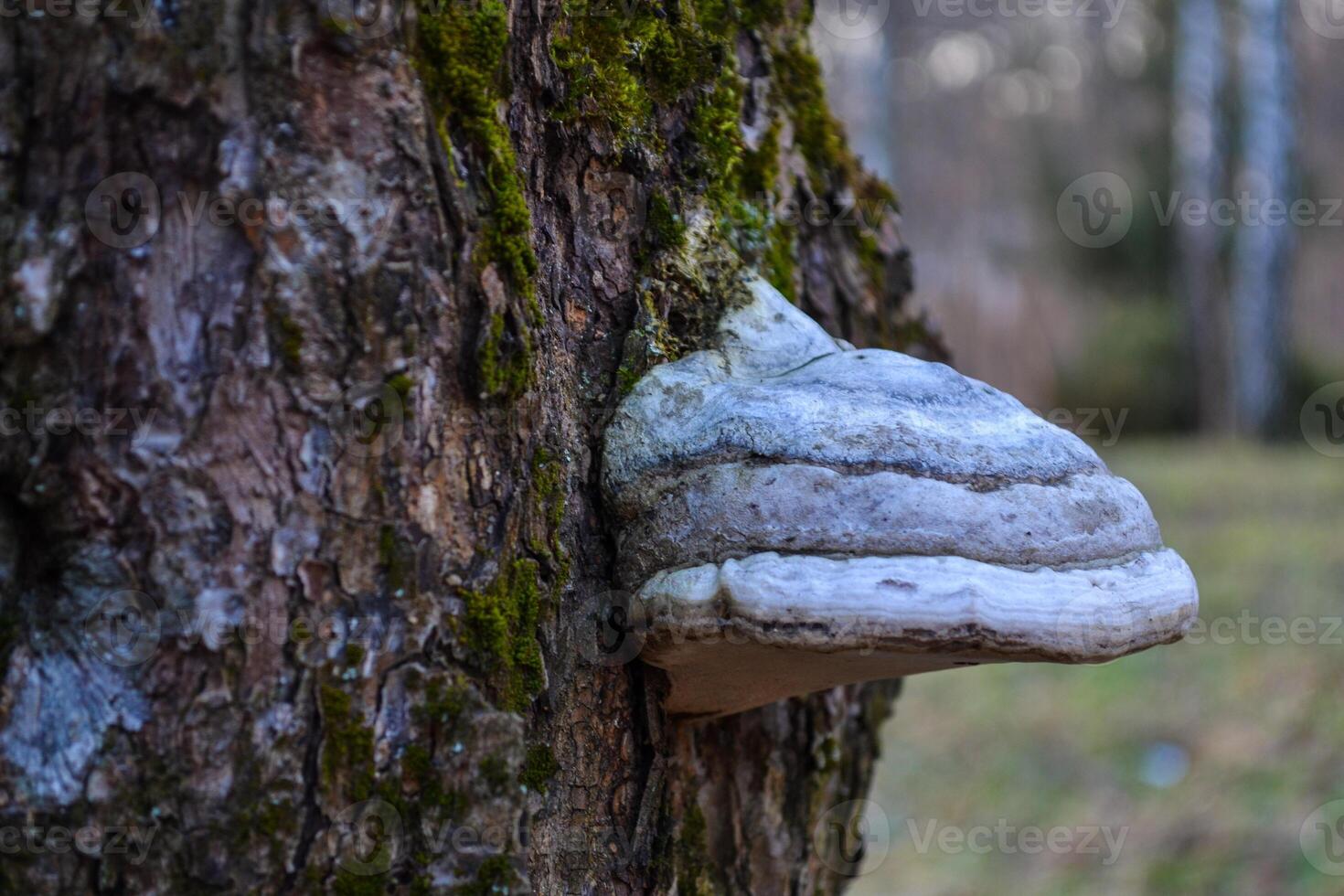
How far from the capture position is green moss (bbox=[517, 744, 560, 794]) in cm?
144

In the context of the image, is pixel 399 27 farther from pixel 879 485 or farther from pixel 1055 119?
pixel 1055 119

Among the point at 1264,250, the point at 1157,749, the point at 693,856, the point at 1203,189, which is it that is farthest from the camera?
the point at 1203,189

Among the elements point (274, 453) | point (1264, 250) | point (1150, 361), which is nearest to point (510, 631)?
point (274, 453)

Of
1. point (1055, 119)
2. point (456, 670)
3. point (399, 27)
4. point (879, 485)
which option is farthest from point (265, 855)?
point (1055, 119)

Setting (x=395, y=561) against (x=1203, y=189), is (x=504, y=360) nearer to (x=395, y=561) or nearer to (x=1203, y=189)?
(x=395, y=561)

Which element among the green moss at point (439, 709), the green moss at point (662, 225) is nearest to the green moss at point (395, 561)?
the green moss at point (439, 709)

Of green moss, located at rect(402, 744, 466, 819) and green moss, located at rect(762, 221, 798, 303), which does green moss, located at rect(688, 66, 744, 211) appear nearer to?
green moss, located at rect(762, 221, 798, 303)

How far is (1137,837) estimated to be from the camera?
4.21m

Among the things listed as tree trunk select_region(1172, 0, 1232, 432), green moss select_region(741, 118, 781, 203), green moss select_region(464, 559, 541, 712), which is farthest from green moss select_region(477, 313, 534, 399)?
tree trunk select_region(1172, 0, 1232, 432)

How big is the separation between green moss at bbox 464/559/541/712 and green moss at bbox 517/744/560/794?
→ 0.07 metres

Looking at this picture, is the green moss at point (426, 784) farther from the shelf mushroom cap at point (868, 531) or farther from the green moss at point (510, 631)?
the shelf mushroom cap at point (868, 531)

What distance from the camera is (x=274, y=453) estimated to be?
1225mm

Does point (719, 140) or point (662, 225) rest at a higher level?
point (719, 140)

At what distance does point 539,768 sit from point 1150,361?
16.0m
